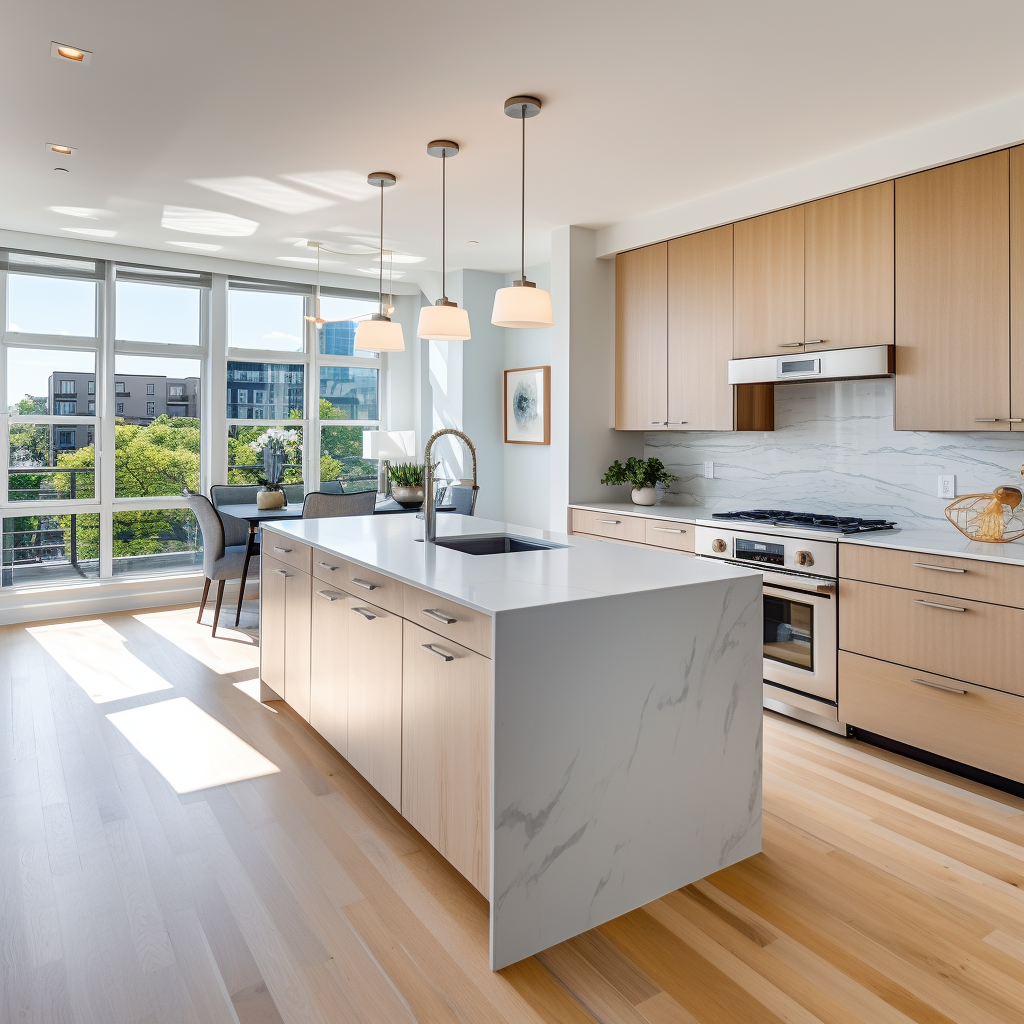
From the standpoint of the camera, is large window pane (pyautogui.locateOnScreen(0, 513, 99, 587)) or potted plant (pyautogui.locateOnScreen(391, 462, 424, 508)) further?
potted plant (pyautogui.locateOnScreen(391, 462, 424, 508))

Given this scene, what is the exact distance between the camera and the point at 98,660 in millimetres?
4219

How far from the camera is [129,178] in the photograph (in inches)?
153

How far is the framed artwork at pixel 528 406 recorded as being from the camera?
18.6ft

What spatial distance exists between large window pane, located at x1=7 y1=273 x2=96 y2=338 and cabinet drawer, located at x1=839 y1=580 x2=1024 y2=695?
527 centimetres

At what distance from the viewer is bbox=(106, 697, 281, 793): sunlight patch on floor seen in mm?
2787

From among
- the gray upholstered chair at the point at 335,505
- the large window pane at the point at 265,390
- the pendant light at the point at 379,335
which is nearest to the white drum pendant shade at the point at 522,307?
the pendant light at the point at 379,335

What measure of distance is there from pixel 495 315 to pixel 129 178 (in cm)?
240

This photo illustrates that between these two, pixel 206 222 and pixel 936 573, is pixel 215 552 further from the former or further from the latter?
pixel 936 573

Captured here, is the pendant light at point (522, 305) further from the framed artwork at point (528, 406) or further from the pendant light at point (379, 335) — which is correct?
the framed artwork at point (528, 406)

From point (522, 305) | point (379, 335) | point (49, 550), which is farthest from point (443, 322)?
point (49, 550)

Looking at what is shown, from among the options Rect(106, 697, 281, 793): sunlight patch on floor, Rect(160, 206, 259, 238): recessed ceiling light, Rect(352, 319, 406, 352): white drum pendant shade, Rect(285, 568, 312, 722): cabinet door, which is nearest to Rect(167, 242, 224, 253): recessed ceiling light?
Rect(160, 206, 259, 238): recessed ceiling light

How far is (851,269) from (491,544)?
81.9 inches

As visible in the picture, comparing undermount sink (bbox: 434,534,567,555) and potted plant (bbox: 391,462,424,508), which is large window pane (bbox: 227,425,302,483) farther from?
undermount sink (bbox: 434,534,567,555)

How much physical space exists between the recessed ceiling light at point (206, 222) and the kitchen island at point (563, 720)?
3067 millimetres
